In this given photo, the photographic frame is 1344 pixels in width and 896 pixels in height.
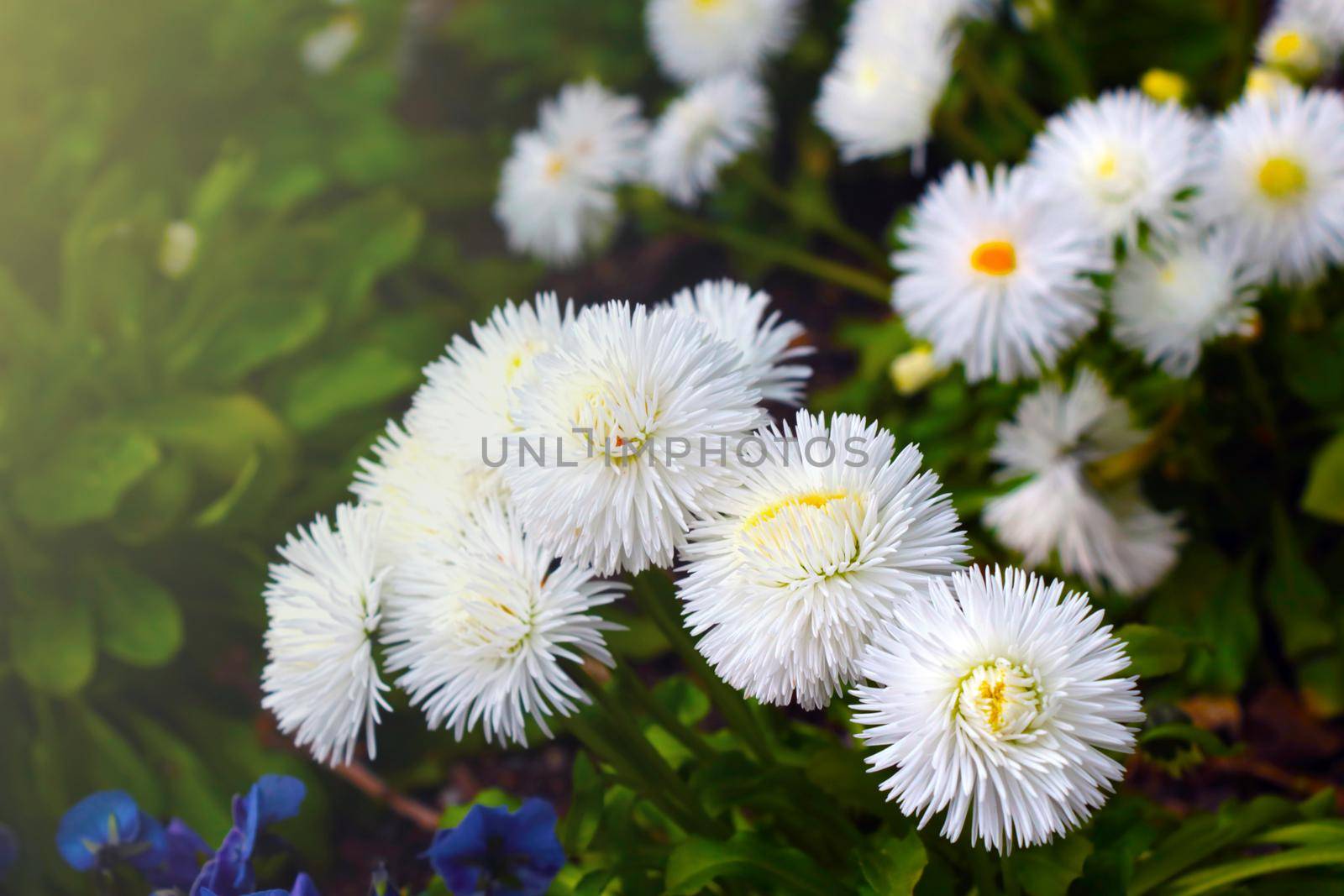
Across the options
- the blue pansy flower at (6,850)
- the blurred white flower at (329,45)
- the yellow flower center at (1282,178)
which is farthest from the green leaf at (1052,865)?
the blurred white flower at (329,45)

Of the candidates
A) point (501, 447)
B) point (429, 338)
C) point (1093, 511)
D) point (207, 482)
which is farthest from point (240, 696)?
point (1093, 511)

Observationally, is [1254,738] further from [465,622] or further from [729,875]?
[465,622]

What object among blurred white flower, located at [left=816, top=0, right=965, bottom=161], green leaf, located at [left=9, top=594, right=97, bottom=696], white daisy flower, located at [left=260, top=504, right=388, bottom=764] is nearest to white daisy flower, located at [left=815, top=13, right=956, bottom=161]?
blurred white flower, located at [left=816, top=0, right=965, bottom=161]

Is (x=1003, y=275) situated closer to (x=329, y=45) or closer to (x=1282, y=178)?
(x=1282, y=178)

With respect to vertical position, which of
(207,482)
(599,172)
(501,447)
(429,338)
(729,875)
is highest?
(599,172)

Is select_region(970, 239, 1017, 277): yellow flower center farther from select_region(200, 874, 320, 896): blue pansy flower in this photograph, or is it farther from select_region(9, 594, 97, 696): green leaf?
select_region(9, 594, 97, 696): green leaf

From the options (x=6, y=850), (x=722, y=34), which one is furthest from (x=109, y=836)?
(x=722, y=34)
